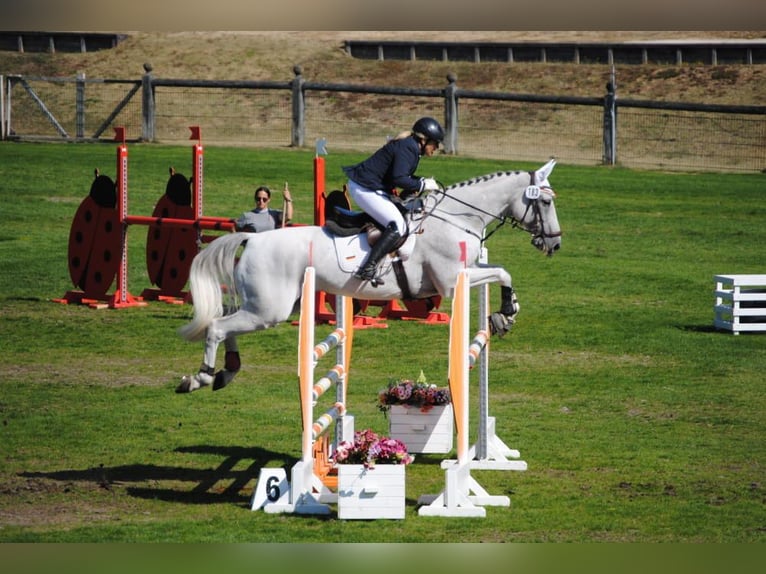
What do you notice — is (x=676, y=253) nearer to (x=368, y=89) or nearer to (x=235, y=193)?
(x=235, y=193)

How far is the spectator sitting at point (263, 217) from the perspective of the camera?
46.8ft

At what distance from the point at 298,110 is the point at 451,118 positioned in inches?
136

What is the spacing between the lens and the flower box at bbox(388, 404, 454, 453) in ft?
34.2

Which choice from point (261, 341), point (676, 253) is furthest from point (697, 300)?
point (261, 341)

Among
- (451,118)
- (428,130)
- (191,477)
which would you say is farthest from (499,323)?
(451,118)

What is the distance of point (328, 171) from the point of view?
2594 centimetres

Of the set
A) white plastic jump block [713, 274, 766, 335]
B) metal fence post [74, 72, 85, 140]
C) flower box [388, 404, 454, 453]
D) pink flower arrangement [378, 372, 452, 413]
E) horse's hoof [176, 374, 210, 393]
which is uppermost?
metal fence post [74, 72, 85, 140]

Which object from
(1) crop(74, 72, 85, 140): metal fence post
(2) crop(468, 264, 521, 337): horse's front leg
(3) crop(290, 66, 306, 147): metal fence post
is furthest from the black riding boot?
(1) crop(74, 72, 85, 140): metal fence post

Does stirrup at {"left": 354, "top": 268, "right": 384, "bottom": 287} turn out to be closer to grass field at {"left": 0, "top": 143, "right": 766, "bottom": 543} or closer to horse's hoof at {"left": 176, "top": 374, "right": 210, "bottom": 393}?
horse's hoof at {"left": 176, "top": 374, "right": 210, "bottom": 393}

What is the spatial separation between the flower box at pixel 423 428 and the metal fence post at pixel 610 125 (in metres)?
17.8

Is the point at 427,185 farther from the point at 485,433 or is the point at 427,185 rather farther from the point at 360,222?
the point at 485,433

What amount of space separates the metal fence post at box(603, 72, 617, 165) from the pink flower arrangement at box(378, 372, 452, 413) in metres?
17.9

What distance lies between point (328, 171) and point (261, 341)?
434 inches

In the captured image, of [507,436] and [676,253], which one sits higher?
[676,253]
